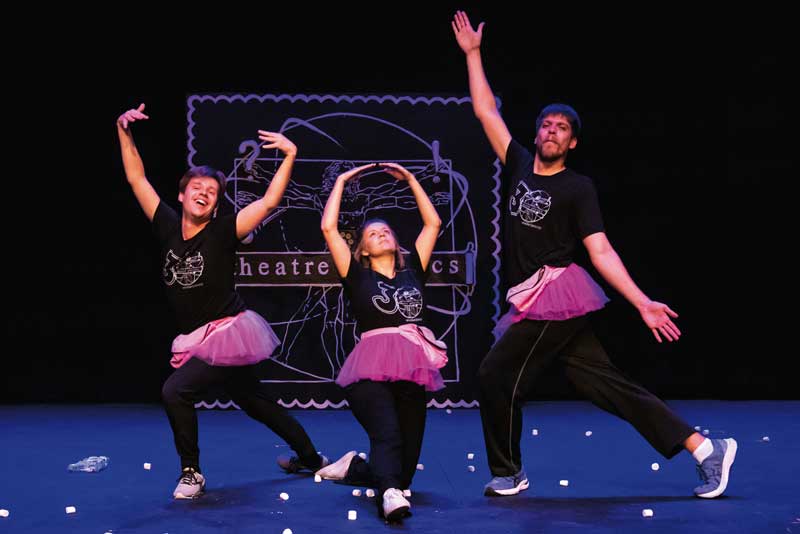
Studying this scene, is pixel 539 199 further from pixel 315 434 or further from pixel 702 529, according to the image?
pixel 315 434

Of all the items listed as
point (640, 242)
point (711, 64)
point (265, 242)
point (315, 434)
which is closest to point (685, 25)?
point (711, 64)

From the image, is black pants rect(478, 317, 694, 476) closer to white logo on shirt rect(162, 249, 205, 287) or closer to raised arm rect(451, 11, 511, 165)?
raised arm rect(451, 11, 511, 165)

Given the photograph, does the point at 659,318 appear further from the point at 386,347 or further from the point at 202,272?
the point at 202,272

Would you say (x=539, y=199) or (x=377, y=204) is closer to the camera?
(x=539, y=199)

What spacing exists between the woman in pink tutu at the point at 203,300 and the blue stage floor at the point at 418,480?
0.30 meters

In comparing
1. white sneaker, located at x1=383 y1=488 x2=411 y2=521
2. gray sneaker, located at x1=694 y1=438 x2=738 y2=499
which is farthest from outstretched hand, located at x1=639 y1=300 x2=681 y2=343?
white sneaker, located at x1=383 y1=488 x2=411 y2=521

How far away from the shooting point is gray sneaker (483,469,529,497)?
11.0 feet

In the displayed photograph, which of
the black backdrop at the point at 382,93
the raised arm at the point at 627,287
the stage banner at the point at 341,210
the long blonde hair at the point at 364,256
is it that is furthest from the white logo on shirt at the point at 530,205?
the black backdrop at the point at 382,93

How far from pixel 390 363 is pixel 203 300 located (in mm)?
757

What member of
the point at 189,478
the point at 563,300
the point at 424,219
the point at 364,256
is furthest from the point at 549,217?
the point at 189,478

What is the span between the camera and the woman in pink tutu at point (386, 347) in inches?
130

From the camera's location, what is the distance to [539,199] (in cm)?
340

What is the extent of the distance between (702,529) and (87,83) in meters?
4.37

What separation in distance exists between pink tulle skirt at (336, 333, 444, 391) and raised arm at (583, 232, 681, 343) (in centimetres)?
71
